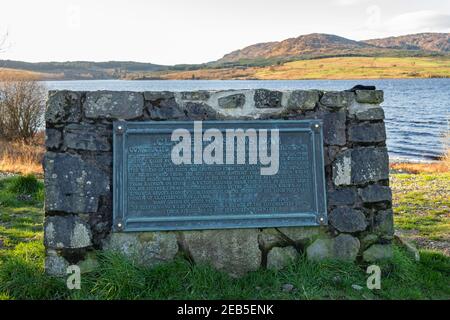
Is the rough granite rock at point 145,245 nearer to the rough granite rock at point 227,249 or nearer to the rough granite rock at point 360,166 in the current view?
the rough granite rock at point 227,249

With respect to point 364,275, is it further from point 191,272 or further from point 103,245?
point 103,245

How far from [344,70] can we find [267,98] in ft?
277

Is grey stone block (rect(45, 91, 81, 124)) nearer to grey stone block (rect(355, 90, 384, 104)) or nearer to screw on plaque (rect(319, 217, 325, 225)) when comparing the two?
screw on plaque (rect(319, 217, 325, 225))

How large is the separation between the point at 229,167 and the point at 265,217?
0.57 metres

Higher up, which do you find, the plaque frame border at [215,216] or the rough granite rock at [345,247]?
the plaque frame border at [215,216]

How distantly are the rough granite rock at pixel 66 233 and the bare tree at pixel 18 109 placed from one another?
17.1m

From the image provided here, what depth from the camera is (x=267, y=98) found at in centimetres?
408

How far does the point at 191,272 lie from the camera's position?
12.5 feet

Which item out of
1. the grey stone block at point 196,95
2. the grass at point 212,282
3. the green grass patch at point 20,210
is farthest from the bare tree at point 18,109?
the grey stone block at point 196,95

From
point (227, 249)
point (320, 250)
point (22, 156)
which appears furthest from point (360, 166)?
point (22, 156)

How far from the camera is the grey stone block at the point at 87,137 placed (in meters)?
3.87

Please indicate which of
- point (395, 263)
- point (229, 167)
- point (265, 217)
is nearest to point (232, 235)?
point (265, 217)

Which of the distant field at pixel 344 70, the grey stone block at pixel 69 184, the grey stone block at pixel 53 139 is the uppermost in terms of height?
the distant field at pixel 344 70
